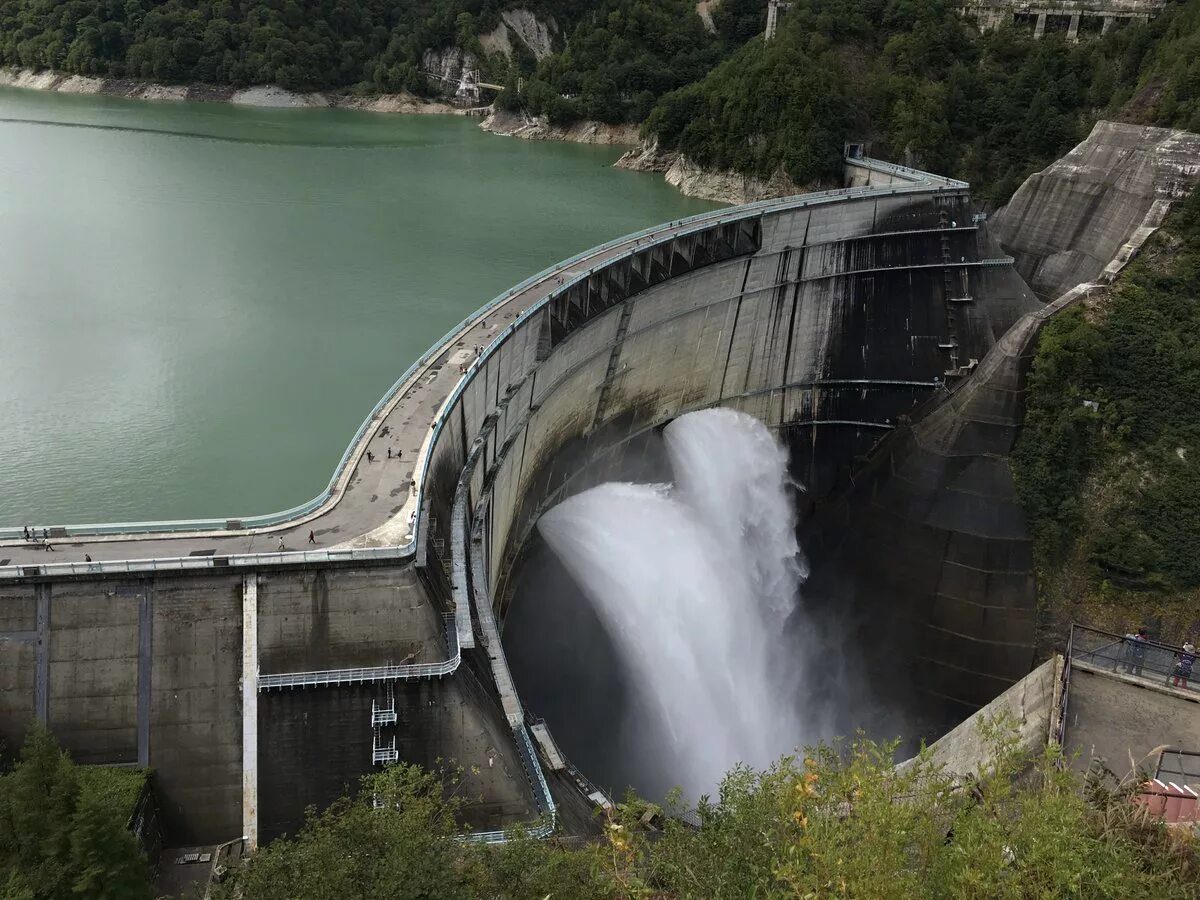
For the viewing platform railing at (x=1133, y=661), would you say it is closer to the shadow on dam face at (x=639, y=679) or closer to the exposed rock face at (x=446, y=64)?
the shadow on dam face at (x=639, y=679)

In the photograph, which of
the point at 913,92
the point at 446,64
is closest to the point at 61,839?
the point at 913,92

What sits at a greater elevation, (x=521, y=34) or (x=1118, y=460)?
(x=521, y=34)

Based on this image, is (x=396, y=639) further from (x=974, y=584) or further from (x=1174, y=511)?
(x=1174, y=511)

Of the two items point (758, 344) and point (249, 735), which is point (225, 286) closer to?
point (758, 344)

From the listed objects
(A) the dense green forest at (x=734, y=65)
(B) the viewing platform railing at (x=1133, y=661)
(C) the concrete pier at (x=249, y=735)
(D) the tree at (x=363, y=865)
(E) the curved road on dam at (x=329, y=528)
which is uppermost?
(A) the dense green forest at (x=734, y=65)

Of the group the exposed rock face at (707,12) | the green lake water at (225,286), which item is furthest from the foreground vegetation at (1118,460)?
the exposed rock face at (707,12)
